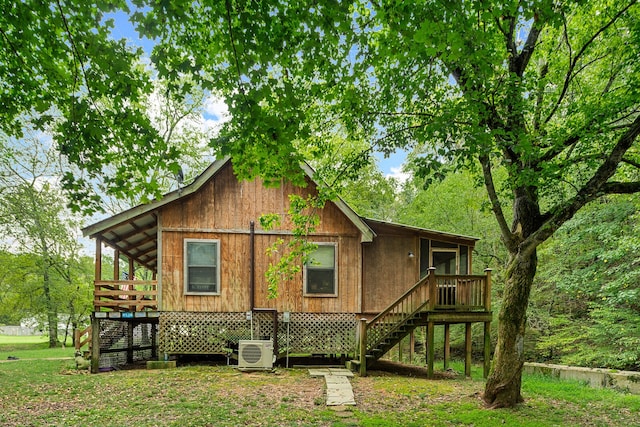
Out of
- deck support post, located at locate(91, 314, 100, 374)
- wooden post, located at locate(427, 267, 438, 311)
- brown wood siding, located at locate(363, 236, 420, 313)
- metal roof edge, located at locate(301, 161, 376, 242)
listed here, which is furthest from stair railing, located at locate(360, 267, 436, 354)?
deck support post, located at locate(91, 314, 100, 374)

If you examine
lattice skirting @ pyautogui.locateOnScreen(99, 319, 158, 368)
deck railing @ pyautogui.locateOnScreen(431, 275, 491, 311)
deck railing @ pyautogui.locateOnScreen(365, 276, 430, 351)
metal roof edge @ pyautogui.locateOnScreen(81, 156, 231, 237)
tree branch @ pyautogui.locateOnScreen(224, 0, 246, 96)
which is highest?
tree branch @ pyautogui.locateOnScreen(224, 0, 246, 96)

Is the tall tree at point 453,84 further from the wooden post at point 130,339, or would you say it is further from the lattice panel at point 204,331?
the wooden post at point 130,339

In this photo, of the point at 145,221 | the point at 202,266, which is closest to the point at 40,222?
the point at 145,221

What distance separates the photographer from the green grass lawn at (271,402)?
6285 mm

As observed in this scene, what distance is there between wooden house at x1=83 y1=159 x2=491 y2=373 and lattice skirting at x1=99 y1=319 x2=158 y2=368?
6 centimetres

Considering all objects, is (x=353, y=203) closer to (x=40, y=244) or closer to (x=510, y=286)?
(x=510, y=286)

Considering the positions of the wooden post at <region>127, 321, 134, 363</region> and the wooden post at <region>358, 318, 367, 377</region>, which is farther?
the wooden post at <region>127, 321, 134, 363</region>

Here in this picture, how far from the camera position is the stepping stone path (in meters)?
7.38

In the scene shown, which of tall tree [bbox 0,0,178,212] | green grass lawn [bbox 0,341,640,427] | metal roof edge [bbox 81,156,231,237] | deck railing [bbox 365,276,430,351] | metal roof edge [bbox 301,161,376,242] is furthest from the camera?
metal roof edge [bbox 301,161,376,242]

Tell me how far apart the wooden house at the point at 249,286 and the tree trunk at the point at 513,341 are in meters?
3.35

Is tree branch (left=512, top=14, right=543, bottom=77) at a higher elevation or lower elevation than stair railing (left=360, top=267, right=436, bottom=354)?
higher

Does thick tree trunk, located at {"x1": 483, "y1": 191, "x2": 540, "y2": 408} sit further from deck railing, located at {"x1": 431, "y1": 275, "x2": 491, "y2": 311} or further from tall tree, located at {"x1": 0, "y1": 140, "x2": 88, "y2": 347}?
tall tree, located at {"x1": 0, "y1": 140, "x2": 88, "y2": 347}

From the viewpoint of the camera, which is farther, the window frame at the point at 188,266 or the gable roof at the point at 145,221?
the window frame at the point at 188,266

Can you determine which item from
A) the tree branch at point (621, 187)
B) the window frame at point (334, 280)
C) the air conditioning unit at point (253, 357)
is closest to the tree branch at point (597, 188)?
the tree branch at point (621, 187)
